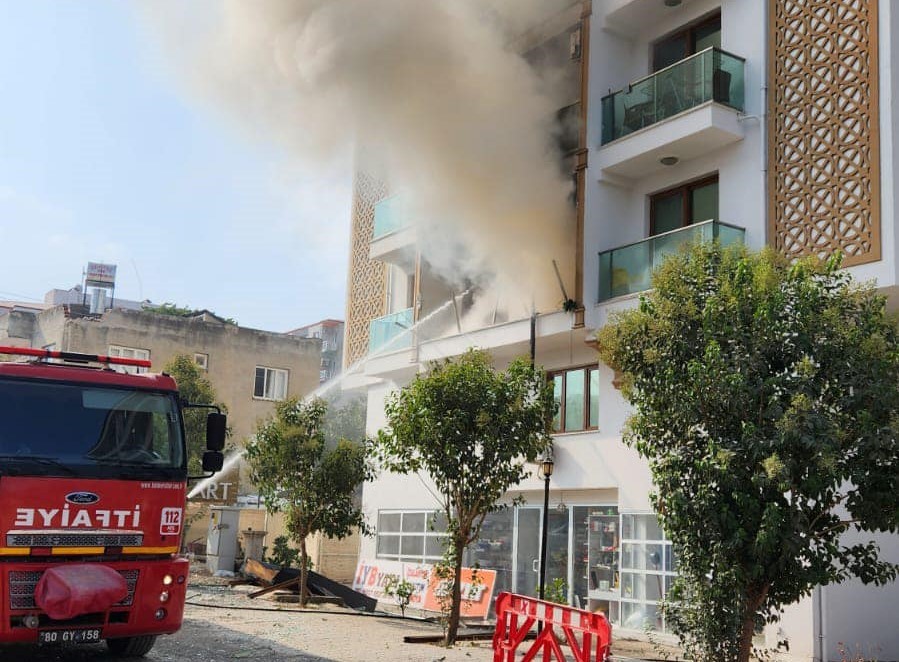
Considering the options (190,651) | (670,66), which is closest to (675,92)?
(670,66)

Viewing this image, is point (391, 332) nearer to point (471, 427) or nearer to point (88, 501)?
point (471, 427)

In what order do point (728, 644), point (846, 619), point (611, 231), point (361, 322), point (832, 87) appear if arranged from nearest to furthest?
1. point (728, 644)
2. point (846, 619)
3. point (832, 87)
4. point (611, 231)
5. point (361, 322)

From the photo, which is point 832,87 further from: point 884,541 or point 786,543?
point 786,543

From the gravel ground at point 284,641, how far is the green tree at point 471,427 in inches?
49.5

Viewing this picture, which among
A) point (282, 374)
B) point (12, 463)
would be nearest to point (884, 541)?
point (12, 463)

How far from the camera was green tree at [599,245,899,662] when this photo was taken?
8555 millimetres

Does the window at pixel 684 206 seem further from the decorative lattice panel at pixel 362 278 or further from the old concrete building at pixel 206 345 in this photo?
the old concrete building at pixel 206 345

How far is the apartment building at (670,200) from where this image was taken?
1319 centimetres

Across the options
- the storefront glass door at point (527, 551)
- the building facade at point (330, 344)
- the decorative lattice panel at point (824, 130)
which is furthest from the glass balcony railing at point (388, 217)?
the building facade at point (330, 344)

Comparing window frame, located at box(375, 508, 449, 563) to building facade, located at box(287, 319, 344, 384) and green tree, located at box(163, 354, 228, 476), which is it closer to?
green tree, located at box(163, 354, 228, 476)

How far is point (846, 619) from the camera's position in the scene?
1294 centimetres

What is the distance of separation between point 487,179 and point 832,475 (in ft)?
36.6

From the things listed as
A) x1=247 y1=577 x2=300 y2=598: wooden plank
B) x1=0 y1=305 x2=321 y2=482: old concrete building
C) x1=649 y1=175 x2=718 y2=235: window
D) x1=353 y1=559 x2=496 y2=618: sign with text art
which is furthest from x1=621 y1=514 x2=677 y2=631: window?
x1=0 y1=305 x2=321 y2=482: old concrete building

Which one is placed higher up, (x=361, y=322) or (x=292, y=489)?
(x=361, y=322)
